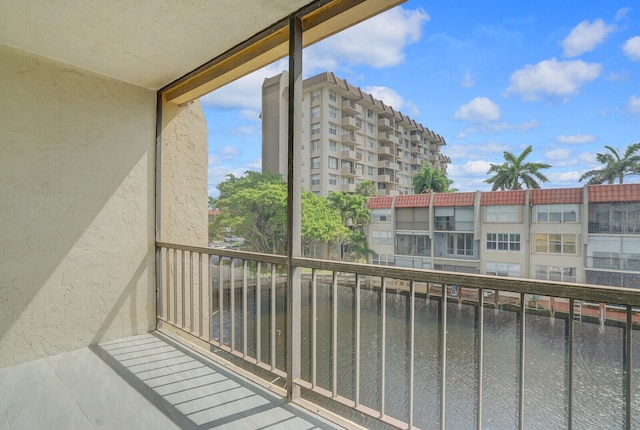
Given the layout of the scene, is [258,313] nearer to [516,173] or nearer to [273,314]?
[273,314]

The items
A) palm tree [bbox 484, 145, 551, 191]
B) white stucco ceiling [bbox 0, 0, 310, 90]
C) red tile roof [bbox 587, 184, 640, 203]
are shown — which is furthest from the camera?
white stucco ceiling [bbox 0, 0, 310, 90]

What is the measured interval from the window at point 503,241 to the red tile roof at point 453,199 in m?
0.16

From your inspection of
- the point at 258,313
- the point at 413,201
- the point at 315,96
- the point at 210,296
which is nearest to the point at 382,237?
the point at 413,201

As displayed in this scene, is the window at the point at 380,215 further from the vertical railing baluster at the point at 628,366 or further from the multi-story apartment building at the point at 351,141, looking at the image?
the vertical railing baluster at the point at 628,366

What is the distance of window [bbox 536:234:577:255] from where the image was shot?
1.13 m

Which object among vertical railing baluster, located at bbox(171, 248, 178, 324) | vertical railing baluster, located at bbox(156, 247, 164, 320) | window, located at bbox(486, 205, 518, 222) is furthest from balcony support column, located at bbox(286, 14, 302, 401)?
vertical railing baluster, located at bbox(156, 247, 164, 320)

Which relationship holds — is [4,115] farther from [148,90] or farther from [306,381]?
[306,381]

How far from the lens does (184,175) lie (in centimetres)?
335

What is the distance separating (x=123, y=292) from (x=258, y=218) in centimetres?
147

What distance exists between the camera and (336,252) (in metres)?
1.84

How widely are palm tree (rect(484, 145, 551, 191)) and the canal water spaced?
473 mm

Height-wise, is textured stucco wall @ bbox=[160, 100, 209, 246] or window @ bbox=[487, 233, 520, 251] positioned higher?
textured stucco wall @ bbox=[160, 100, 209, 246]

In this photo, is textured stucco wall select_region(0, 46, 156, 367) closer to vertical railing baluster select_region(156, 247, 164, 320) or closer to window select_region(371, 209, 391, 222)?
vertical railing baluster select_region(156, 247, 164, 320)

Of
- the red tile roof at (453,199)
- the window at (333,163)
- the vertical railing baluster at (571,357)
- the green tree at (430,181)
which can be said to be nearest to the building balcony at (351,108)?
the window at (333,163)
